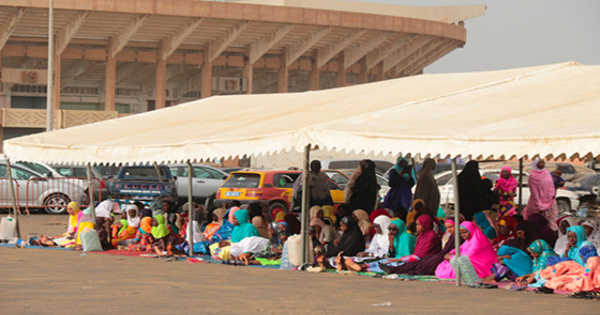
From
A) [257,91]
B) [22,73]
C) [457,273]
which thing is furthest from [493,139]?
[257,91]

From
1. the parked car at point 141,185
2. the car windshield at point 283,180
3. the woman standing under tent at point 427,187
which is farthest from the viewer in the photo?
the parked car at point 141,185

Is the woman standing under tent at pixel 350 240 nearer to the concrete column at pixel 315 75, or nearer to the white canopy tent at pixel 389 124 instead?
the white canopy tent at pixel 389 124

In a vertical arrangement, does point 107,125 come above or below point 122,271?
above

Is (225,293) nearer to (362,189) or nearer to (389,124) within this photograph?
(389,124)

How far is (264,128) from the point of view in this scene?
1253 centimetres

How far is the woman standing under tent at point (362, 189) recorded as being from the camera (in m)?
15.4

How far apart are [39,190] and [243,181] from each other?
5.07m

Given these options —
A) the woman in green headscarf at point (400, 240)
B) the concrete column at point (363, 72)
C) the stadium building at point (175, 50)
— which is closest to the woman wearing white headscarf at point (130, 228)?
the woman in green headscarf at point (400, 240)

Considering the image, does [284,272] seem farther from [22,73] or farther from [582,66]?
[22,73]

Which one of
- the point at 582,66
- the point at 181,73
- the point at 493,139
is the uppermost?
the point at 181,73

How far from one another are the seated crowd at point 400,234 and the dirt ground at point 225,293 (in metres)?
0.47

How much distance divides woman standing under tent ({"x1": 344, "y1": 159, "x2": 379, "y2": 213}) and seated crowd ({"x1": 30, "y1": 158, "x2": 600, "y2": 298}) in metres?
0.02

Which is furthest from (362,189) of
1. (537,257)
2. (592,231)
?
(592,231)

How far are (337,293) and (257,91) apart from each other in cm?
4774
